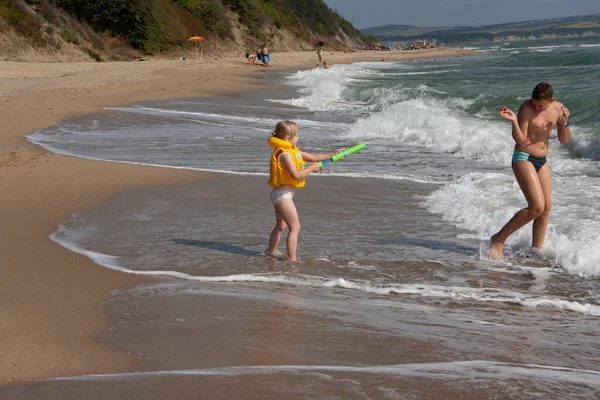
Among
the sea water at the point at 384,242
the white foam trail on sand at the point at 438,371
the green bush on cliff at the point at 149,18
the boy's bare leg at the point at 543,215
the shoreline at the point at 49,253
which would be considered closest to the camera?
Result: the white foam trail on sand at the point at 438,371

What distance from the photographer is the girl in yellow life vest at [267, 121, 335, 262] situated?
6.33 m

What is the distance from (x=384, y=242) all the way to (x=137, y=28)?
42.1m

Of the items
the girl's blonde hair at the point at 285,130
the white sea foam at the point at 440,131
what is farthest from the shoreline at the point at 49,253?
the white sea foam at the point at 440,131

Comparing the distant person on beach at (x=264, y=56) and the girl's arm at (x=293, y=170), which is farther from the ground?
the distant person on beach at (x=264, y=56)

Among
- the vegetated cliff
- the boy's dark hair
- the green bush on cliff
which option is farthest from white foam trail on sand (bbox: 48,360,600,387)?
the green bush on cliff

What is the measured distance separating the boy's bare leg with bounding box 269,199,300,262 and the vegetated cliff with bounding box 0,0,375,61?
102 ft

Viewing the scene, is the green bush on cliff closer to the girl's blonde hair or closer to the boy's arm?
the girl's blonde hair

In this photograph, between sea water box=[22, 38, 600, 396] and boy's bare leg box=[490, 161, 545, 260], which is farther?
boy's bare leg box=[490, 161, 545, 260]

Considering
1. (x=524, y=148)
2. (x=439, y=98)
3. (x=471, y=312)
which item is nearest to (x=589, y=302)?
(x=471, y=312)

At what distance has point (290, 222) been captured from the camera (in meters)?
6.39

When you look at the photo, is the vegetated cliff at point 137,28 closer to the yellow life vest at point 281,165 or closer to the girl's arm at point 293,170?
the yellow life vest at point 281,165

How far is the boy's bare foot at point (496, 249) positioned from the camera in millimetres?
6523

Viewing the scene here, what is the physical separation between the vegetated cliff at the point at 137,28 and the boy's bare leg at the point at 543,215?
31.7 meters

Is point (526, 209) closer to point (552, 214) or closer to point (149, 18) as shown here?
point (552, 214)
